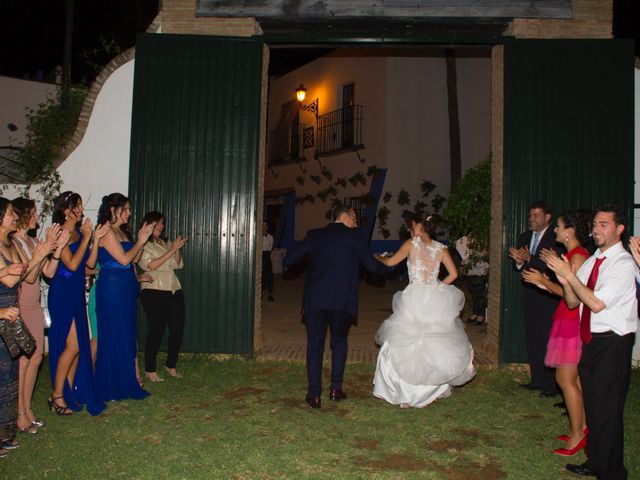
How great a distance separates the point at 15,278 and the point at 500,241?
553 centimetres

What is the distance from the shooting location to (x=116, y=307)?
20.4 feet

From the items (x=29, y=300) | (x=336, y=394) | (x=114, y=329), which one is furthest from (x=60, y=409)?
(x=336, y=394)

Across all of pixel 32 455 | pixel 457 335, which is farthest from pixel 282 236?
pixel 32 455

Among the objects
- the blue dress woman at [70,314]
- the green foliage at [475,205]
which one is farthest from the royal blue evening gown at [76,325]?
the green foliage at [475,205]

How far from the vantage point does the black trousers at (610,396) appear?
14.0 ft

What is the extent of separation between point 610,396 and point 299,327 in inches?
265

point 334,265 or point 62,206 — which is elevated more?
point 62,206

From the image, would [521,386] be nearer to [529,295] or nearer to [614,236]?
[529,295]

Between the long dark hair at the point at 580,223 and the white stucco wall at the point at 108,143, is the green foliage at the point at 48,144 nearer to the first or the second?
the white stucco wall at the point at 108,143

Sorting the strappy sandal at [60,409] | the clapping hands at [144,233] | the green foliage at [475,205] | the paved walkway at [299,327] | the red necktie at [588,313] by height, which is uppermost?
the green foliage at [475,205]

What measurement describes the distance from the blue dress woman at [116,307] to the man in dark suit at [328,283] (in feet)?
5.43

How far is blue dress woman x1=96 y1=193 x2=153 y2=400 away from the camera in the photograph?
6.08 meters

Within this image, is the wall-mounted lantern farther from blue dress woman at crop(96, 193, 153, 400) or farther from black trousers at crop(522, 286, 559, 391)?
blue dress woman at crop(96, 193, 153, 400)

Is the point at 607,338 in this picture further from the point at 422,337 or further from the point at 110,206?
the point at 110,206
